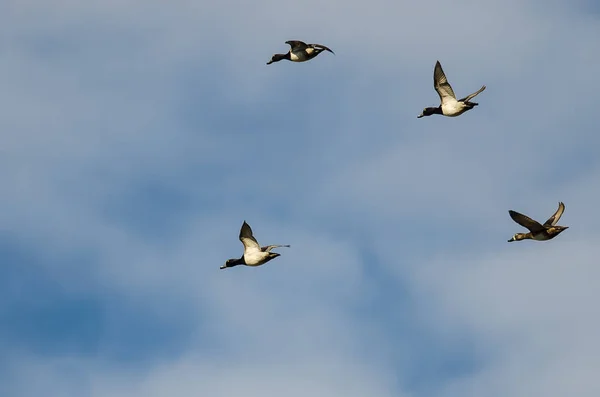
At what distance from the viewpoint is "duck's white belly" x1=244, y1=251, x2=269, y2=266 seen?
67.3m

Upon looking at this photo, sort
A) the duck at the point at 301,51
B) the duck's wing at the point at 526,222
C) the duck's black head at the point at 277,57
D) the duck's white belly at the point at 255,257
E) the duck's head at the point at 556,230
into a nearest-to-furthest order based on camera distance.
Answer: the duck's wing at the point at 526,222 → the duck's head at the point at 556,230 → the duck's white belly at the point at 255,257 → the duck at the point at 301,51 → the duck's black head at the point at 277,57

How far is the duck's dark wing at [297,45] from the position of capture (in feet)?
229

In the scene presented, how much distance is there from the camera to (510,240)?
69.6m

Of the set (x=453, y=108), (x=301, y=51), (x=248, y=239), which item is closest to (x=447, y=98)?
(x=453, y=108)

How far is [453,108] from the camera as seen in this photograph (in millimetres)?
70938

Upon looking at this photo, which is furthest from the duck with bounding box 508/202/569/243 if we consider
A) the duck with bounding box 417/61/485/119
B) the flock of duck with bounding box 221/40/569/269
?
the duck with bounding box 417/61/485/119

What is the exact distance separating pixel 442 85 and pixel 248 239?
47.5 feet

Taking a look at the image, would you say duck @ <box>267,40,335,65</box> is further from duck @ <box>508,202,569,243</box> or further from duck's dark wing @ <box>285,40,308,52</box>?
duck @ <box>508,202,569,243</box>

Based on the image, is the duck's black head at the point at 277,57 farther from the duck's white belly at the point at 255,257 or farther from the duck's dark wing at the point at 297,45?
the duck's white belly at the point at 255,257

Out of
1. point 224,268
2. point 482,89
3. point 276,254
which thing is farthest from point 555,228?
point 224,268

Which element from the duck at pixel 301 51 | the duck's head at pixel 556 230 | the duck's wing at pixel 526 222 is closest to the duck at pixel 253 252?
the duck at pixel 301 51

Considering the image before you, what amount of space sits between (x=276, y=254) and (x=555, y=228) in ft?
49.4

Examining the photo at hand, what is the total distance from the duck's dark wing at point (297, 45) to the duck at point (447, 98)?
A: 7.65 meters

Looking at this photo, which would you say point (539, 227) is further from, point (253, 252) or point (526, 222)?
point (253, 252)
